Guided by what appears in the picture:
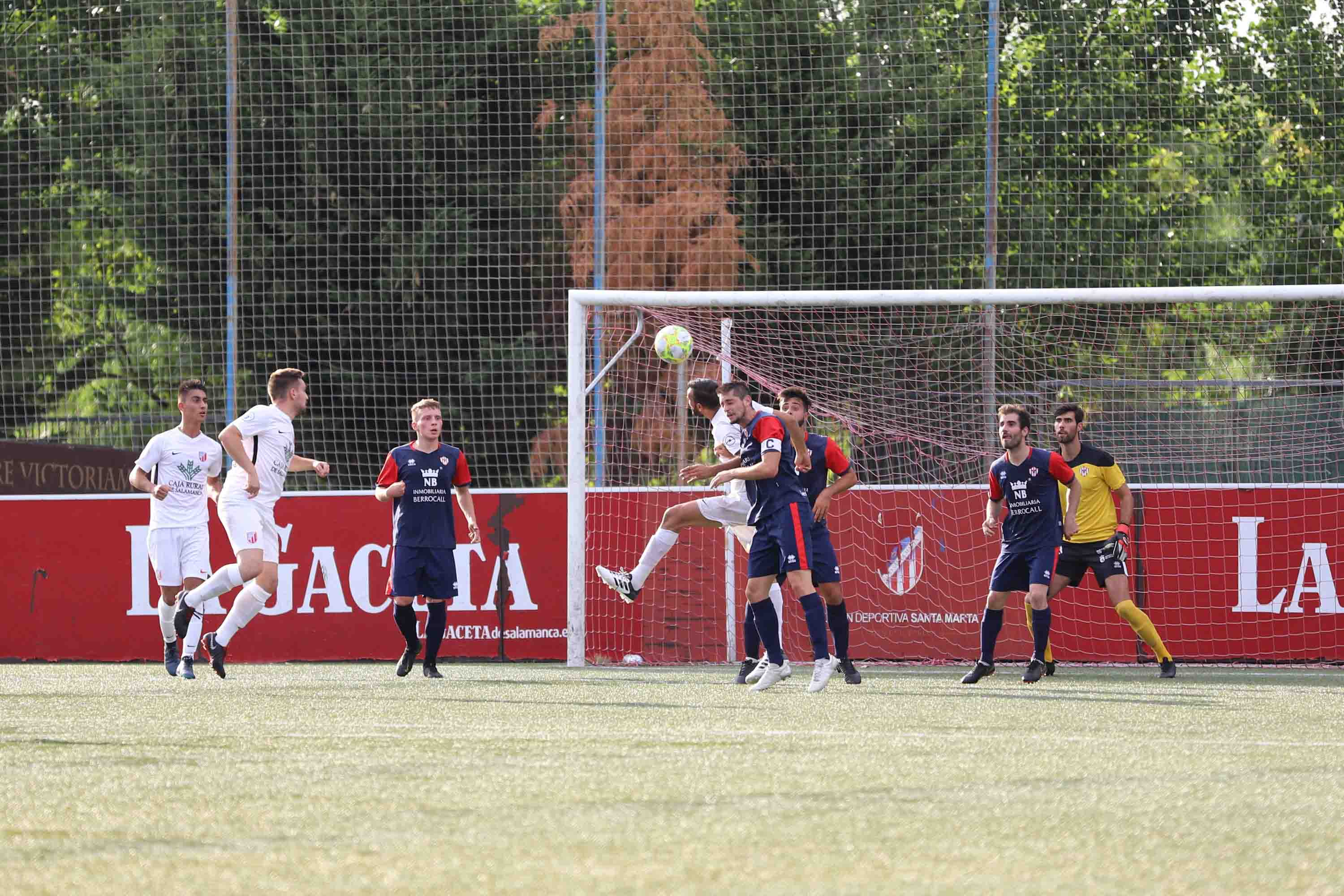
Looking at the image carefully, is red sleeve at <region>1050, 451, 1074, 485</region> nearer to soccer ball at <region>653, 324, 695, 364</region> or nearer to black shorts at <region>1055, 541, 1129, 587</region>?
black shorts at <region>1055, 541, 1129, 587</region>

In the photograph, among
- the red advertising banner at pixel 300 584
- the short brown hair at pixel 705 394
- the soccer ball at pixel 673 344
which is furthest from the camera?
the red advertising banner at pixel 300 584

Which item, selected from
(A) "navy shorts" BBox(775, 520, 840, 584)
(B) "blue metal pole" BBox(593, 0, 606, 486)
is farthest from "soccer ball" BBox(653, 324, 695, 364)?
(B) "blue metal pole" BBox(593, 0, 606, 486)

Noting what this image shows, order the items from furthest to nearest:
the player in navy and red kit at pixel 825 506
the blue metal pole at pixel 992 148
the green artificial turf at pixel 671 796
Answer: the blue metal pole at pixel 992 148 → the player in navy and red kit at pixel 825 506 → the green artificial turf at pixel 671 796

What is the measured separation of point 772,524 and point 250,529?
3389mm

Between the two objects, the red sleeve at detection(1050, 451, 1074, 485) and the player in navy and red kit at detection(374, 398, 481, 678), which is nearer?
the red sleeve at detection(1050, 451, 1074, 485)

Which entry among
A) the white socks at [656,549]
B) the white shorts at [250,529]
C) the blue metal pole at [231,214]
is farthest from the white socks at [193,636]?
the blue metal pole at [231,214]

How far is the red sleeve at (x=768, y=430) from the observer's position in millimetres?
9055

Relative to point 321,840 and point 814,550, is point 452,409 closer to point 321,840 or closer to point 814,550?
point 814,550

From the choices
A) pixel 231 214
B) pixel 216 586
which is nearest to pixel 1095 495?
pixel 216 586

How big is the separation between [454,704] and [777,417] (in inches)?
95.2

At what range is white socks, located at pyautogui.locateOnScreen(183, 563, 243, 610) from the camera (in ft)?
34.2

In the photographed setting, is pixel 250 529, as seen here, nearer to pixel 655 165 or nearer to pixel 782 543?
pixel 782 543

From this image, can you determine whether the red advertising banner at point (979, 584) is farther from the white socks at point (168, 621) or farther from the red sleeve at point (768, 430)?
the red sleeve at point (768, 430)

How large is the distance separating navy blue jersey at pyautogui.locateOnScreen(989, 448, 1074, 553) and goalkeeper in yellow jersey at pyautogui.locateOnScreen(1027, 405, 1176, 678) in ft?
1.92
